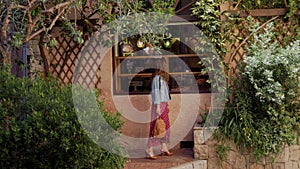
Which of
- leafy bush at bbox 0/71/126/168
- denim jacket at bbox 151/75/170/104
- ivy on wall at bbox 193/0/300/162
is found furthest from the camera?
denim jacket at bbox 151/75/170/104

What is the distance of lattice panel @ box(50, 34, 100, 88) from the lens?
30.1ft

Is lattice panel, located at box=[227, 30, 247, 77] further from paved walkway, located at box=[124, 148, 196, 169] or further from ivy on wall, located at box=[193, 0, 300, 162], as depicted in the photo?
paved walkway, located at box=[124, 148, 196, 169]

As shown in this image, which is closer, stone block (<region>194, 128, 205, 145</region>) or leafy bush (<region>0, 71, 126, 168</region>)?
leafy bush (<region>0, 71, 126, 168</region>)

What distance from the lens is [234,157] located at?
7.54 metres

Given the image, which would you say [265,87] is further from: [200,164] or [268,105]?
[200,164]

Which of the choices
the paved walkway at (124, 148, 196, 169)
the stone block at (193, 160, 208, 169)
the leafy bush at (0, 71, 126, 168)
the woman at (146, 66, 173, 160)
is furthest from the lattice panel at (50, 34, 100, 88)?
the leafy bush at (0, 71, 126, 168)

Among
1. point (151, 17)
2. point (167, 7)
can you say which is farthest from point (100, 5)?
point (167, 7)

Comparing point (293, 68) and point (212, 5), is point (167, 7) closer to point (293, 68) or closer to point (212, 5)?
point (212, 5)

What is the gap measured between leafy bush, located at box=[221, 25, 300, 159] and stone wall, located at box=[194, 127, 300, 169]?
17cm

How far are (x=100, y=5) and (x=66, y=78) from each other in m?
2.32

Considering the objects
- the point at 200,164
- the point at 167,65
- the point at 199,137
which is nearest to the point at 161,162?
the point at 200,164

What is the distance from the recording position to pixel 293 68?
284 inches

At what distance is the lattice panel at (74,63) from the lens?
9.18 meters

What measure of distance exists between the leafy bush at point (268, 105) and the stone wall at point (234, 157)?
0.55 ft
